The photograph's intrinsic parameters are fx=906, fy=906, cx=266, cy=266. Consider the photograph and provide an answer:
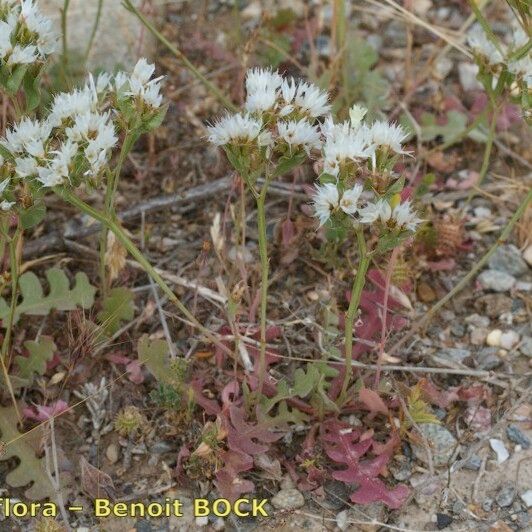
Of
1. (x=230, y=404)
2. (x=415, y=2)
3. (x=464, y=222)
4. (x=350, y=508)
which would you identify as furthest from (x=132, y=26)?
(x=350, y=508)

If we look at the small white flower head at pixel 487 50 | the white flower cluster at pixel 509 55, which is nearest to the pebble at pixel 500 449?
the white flower cluster at pixel 509 55

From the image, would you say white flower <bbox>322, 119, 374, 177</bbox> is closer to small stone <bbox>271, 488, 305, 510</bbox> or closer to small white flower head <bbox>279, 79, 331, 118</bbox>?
small white flower head <bbox>279, 79, 331, 118</bbox>

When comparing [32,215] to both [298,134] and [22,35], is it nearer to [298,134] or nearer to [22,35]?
[22,35]

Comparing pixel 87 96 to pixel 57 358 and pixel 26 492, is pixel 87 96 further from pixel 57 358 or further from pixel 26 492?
pixel 26 492

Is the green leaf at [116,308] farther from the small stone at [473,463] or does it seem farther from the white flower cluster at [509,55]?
the white flower cluster at [509,55]

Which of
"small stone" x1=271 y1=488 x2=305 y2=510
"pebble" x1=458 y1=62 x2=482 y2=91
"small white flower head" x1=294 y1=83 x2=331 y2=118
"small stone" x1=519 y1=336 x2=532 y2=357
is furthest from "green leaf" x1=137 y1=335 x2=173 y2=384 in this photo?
"pebble" x1=458 y1=62 x2=482 y2=91

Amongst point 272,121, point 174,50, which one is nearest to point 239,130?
point 272,121
